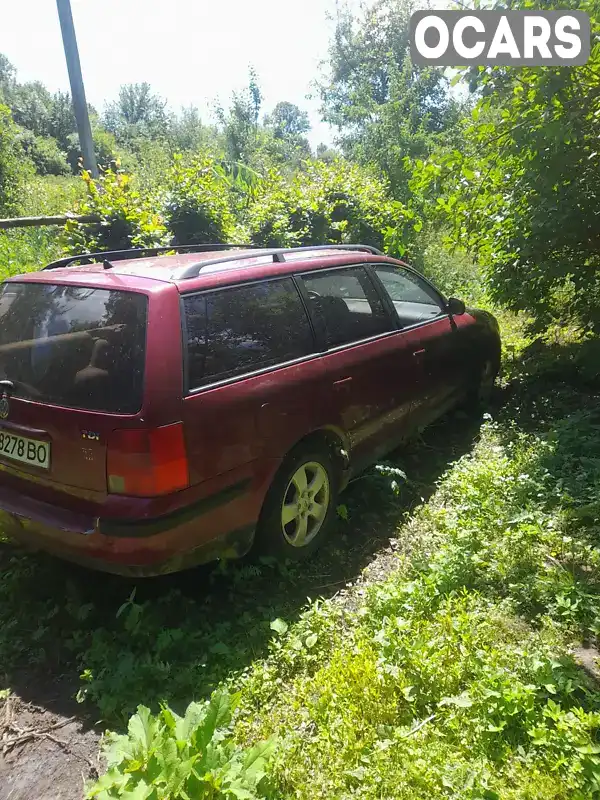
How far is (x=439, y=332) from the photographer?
180 inches

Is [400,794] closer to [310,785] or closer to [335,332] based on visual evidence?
[310,785]

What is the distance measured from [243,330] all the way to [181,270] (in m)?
0.44

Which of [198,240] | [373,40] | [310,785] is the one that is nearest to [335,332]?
[310,785]

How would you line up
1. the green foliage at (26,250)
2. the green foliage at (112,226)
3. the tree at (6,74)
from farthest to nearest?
Result: the tree at (6,74)
the green foliage at (112,226)
the green foliage at (26,250)

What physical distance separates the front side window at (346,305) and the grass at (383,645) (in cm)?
120

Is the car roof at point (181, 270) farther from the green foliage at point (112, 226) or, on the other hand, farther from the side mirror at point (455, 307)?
the green foliage at point (112, 226)

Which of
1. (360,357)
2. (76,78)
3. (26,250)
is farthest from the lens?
(76,78)

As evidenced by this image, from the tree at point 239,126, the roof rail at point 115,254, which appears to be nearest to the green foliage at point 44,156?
the tree at point 239,126

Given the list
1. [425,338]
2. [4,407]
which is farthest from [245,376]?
[425,338]

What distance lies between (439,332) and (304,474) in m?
2.00

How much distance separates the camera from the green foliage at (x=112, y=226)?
6.89 m

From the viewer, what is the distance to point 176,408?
2469 mm

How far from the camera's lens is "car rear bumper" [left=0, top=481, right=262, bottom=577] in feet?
8.08

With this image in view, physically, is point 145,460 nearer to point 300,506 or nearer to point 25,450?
point 25,450
